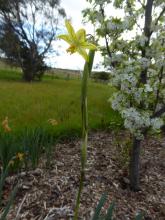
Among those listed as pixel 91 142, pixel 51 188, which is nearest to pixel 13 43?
pixel 91 142

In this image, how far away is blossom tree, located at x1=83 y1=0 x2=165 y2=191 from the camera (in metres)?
2.93

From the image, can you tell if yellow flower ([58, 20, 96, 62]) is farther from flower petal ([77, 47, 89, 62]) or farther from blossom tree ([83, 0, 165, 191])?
blossom tree ([83, 0, 165, 191])

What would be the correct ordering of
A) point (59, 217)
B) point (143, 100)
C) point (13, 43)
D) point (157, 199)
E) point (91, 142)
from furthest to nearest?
point (13, 43) → point (91, 142) → point (157, 199) → point (143, 100) → point (59, 217)

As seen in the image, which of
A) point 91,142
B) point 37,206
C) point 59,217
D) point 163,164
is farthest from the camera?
point 91,142

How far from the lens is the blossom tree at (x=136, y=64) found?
2.93 m

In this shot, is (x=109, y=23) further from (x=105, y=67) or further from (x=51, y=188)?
(x=51, y=188)

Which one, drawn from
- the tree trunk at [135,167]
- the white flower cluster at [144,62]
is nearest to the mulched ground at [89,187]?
the tree trunk at [135,167]

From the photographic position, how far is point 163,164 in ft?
13.7

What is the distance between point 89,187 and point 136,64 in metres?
1.24

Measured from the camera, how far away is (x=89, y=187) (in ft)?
10.6

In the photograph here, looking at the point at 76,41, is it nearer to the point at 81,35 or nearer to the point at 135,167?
the point at 81,35

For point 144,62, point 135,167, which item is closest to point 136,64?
point 144,62

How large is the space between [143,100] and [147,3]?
3.39ft

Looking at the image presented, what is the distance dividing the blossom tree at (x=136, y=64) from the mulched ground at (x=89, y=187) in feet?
0.78
